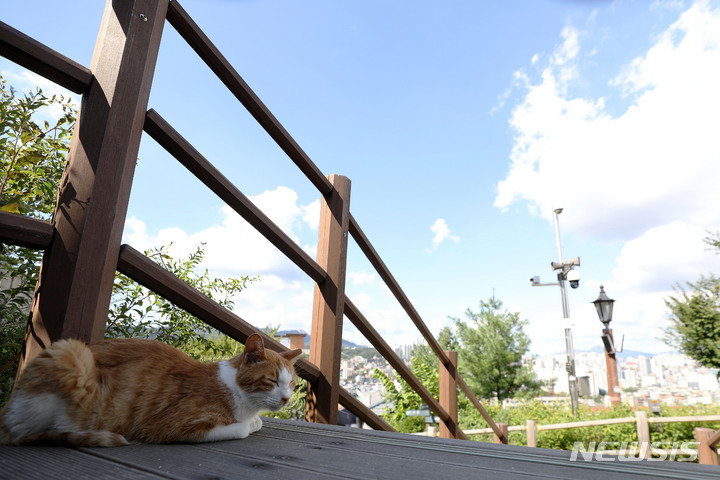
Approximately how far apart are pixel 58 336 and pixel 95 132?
569 mm

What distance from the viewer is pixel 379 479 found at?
82 cm

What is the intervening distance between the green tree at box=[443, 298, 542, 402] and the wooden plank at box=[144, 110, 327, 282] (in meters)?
16.2

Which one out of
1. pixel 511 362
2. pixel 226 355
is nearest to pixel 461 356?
pixel 511 362

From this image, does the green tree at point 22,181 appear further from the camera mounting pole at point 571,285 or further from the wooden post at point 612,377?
the camera mounting pole at point 571,285

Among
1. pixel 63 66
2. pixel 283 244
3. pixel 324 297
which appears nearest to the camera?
pixel 63 66

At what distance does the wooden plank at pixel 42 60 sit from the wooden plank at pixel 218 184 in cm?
20

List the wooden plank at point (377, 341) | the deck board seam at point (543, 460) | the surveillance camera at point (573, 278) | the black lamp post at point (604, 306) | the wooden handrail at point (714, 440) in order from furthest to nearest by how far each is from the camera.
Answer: the surveillance camera at point (573, 278) < the black lamp post at point (604, 306) < the wooden handrail at point (714, 440) < the wooden plank at point (377, 341) < the deck board seam at point (543, 460)

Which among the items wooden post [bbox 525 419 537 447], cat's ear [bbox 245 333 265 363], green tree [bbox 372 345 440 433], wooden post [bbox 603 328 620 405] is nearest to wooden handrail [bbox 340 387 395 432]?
cat's ear [bbox 245 333 265 363]

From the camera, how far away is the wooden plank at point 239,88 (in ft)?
5.12

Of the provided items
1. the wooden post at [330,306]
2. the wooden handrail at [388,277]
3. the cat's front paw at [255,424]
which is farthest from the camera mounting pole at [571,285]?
the cat's front paw at [255,424]

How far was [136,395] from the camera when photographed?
41.4 inches

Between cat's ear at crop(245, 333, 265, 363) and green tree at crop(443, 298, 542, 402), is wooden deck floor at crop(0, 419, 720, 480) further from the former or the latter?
green tree at crop(443, 298, 542, 402)

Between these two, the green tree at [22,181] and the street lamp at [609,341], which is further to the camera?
the street lamp at [609,341]

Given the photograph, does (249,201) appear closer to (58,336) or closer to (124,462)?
(58,336)
